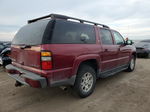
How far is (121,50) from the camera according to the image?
5.10 meters

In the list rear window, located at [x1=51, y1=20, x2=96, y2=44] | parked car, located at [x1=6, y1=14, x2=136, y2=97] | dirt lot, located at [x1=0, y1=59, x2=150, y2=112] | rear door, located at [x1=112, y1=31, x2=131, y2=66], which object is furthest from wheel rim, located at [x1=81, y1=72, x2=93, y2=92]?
rear door, located at [x1=112, y1=31, x2=131, y2=66]

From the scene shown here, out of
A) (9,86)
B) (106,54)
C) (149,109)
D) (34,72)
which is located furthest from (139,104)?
(9,86)

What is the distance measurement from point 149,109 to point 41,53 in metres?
2.57

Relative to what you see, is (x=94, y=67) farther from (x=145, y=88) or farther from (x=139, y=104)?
(x=145, y=88)

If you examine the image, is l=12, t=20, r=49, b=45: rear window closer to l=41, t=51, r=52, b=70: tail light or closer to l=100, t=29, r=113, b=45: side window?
l=41, t=51, r=52, b=70: tail light

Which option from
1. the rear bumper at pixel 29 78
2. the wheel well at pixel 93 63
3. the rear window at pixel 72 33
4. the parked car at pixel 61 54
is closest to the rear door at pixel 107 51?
the parked car at pixel 61 54

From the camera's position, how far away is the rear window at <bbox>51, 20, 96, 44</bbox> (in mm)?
2875

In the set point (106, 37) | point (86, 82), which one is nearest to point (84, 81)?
point (86, 82)

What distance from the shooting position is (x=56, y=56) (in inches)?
107

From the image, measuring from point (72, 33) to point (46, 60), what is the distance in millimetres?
992

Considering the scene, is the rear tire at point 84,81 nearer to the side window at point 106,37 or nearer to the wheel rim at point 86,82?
the wheel rim at point 86,82

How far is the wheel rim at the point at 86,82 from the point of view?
3.54m

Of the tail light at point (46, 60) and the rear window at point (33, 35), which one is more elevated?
the rear window at point (33, 35)

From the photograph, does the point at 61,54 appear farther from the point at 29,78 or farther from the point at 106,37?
the point at 106,37
